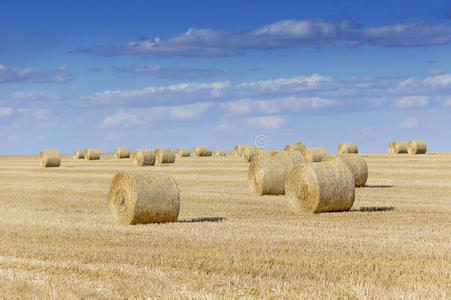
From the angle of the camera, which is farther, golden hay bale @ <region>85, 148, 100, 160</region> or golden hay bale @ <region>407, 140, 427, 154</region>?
golden hay bale @ <region>85, 148, 100, 160</region>

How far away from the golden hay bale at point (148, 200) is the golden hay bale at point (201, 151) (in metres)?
42.4

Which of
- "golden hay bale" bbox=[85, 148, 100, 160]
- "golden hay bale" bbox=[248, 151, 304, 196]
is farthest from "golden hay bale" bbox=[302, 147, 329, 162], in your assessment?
"golden hay bale" bbox=[85, 148, 100, 160]

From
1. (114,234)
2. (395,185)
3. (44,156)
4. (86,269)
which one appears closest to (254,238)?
(114,234)

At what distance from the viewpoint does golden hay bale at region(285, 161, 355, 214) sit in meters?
17.1

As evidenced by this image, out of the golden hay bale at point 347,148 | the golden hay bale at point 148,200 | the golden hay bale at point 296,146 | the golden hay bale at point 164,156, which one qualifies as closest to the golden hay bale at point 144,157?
the golden hay bale at point 164,156

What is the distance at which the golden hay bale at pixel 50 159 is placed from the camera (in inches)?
1742

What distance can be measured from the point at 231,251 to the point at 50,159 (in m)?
35.5

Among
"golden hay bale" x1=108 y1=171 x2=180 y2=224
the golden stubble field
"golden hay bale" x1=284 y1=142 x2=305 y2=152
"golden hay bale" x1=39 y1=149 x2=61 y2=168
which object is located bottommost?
the golden stubble field

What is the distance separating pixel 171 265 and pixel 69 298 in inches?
84.9

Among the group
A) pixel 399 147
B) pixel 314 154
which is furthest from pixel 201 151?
pixel 314 154

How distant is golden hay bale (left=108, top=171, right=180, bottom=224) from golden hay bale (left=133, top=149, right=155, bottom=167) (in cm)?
2729

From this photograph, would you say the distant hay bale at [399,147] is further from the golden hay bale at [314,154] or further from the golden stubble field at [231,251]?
the golden stubble field at [231,251]

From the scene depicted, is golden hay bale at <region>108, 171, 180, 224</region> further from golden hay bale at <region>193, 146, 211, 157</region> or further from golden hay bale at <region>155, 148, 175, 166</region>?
golden hay bale at <region>193, 146, 211, 157</region>

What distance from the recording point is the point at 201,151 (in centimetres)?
5825
